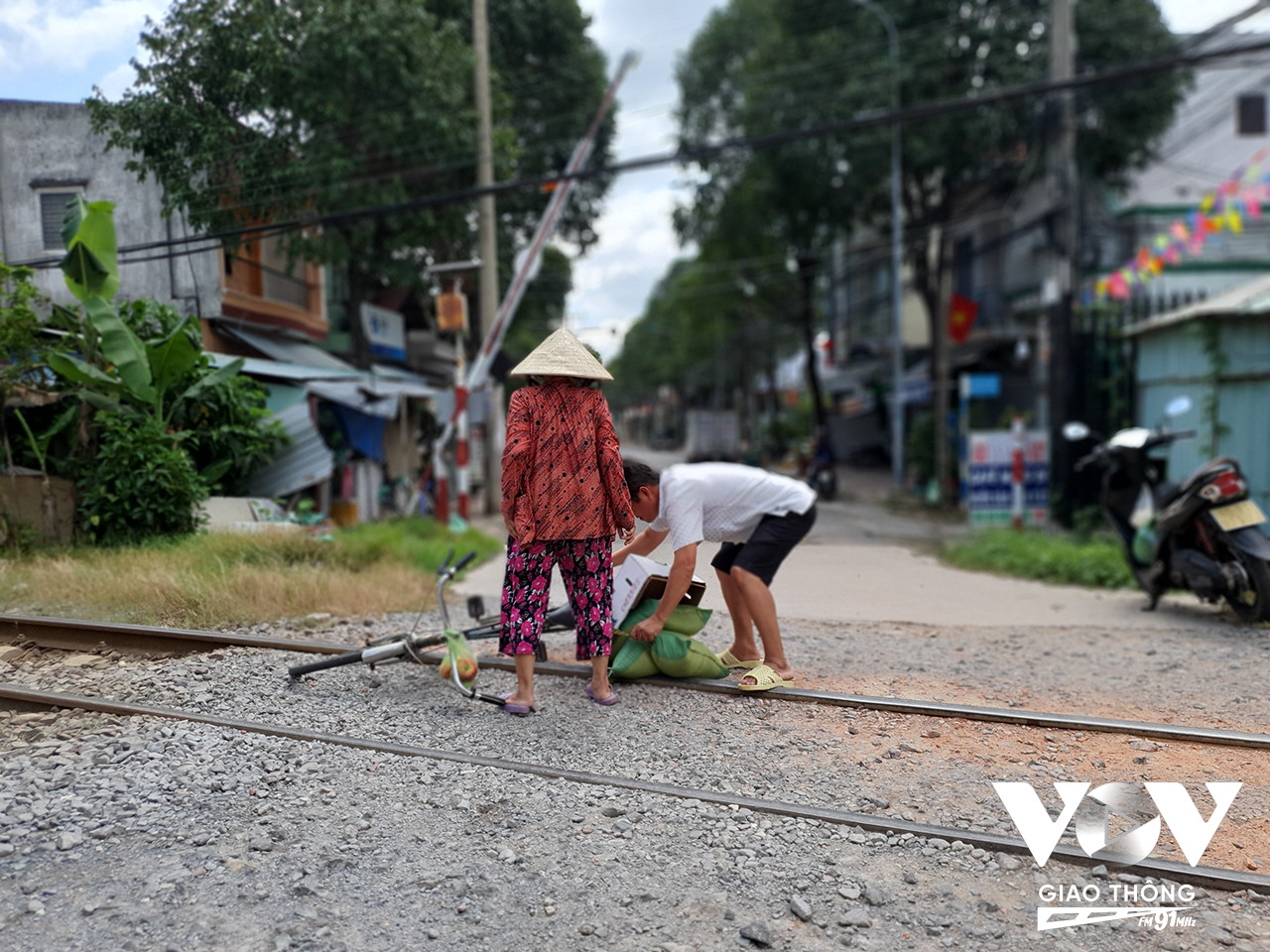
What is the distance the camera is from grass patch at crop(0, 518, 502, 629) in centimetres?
609

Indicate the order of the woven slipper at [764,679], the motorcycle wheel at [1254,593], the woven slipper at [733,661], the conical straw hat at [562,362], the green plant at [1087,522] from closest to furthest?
the conical straw hat at [562,362] → the woven slipper at [764,679] → the woven slipper at [733,661] → the motorcycle wheel at [1254,593] → the green plant at [1087,522]

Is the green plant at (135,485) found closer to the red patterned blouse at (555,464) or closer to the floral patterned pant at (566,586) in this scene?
the floral patterned pant at (566,586)

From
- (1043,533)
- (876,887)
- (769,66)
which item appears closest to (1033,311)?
(769,66)

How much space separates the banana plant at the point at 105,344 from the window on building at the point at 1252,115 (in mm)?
23132

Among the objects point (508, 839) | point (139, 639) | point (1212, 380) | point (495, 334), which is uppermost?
point (495, 334)

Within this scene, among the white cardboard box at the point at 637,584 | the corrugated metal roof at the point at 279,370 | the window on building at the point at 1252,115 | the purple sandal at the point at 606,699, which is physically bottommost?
the purple sandal at the point at 606,699

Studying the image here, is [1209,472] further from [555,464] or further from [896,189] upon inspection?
[896,189]

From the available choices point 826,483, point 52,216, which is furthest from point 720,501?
point 826,483

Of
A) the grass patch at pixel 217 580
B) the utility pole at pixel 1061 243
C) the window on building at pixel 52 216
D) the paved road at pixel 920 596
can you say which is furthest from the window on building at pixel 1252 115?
the window on building at pixel 52 216

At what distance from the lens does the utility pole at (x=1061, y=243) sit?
1135 cm

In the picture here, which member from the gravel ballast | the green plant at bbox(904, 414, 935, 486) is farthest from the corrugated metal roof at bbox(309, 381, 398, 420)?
the green plant at bbox(904, 414, 935, 486)

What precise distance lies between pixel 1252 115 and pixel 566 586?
78.6ft

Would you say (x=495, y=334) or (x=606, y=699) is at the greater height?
(x=495, y=334)

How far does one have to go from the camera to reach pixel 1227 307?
29.4ft
